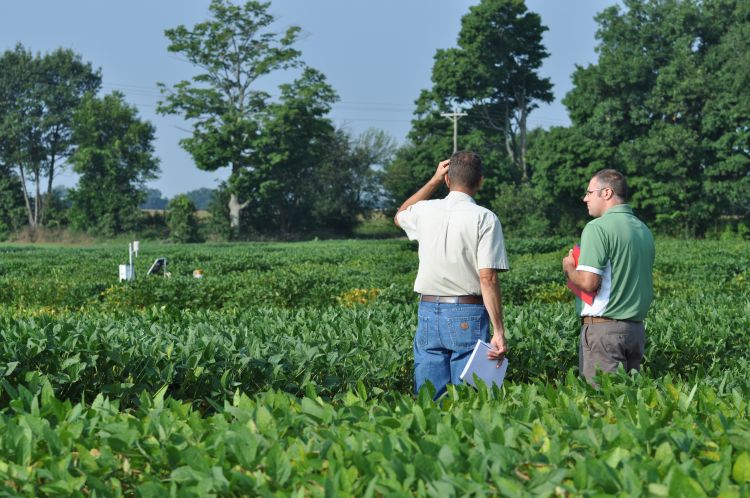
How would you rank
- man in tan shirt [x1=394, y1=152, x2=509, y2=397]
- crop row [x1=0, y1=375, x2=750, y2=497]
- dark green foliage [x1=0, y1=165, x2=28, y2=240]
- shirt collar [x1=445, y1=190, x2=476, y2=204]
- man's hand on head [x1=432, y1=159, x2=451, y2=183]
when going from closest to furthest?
crop row [x1=0, y1=375, x2=750, y2=497] → man in tan shirt [x1=394, y1=152, x2=509, y2=397] → shirt collar [x1=445, y1=190, x2=476, y2=204] → man's hand on head [x1=432, y1=159, x2=451, y2=183] → dark green foliage [x1=0, y1=165, x2=28, y2=240]

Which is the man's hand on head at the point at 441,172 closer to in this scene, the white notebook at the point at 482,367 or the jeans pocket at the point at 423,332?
the jeans pocket at the point at 423,332

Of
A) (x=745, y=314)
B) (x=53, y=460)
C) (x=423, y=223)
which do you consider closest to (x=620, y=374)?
(x=423, y=223)

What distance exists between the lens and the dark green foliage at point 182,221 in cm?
5684

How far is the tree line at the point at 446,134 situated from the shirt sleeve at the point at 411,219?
44715 mm

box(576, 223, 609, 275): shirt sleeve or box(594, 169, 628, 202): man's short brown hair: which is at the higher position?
box(594, 169, 628, 202): man's short brown hair

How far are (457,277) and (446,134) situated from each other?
187 feet

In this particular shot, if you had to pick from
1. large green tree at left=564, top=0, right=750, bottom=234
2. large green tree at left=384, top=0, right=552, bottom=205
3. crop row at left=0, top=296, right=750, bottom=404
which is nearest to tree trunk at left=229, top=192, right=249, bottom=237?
large green tree at left=384, top=0, right=552, bottom=205

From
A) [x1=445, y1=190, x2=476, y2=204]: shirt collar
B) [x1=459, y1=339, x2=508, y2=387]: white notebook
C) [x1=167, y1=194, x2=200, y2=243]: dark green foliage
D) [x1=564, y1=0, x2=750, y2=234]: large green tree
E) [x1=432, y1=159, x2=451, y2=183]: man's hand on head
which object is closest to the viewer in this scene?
[x1=459, y1=339, x2=508, y2=387]: white notebook

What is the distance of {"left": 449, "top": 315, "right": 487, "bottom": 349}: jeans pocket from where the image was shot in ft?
16.2

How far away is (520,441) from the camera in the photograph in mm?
3182

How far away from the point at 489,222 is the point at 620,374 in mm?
1137

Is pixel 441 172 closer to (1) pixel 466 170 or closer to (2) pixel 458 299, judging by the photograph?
(1) pixel 466 170

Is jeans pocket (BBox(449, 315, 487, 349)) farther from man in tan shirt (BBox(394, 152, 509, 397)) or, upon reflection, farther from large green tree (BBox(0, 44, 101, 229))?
large green tree (BBox(0, 44, 101, 229))

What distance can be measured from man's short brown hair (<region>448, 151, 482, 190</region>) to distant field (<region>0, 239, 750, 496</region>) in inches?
52.7
